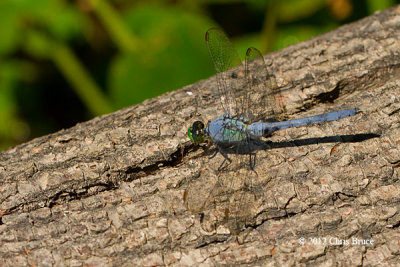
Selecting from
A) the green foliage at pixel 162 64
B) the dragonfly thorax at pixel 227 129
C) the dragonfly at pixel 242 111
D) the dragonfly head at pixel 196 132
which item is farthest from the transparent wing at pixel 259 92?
the green foliage at pixel 162 64

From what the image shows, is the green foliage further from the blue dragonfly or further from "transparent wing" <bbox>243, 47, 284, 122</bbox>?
"transparent wing" <bbox>243, 47, 284, 122</bbox>

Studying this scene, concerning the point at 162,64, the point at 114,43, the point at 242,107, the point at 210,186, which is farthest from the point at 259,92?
the point at 114,43

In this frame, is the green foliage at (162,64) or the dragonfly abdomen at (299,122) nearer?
the dragonfly abdomen at (299,122)

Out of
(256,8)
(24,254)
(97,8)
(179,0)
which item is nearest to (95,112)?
(97,8)

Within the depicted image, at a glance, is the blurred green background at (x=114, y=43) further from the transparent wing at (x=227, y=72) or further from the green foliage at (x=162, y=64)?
the transparent wing at (x=227, y=72)

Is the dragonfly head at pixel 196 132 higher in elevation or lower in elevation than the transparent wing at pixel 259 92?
lower

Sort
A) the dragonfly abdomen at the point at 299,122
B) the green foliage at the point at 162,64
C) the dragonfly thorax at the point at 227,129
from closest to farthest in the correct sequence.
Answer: the dragonfly abdomen at the point at 299,122
the dragonfly thorax at the point at 227,129
the green foliage at the point at 162,64

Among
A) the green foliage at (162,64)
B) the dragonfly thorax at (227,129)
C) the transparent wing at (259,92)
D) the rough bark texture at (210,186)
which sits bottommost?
the rough bark texture at (210,186)

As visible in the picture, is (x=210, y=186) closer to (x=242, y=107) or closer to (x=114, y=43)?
(x=242, y=107)

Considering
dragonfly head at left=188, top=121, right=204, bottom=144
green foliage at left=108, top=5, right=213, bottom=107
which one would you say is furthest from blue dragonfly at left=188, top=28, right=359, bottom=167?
green foliage at left=108, top=5, right=213, bottom=107
